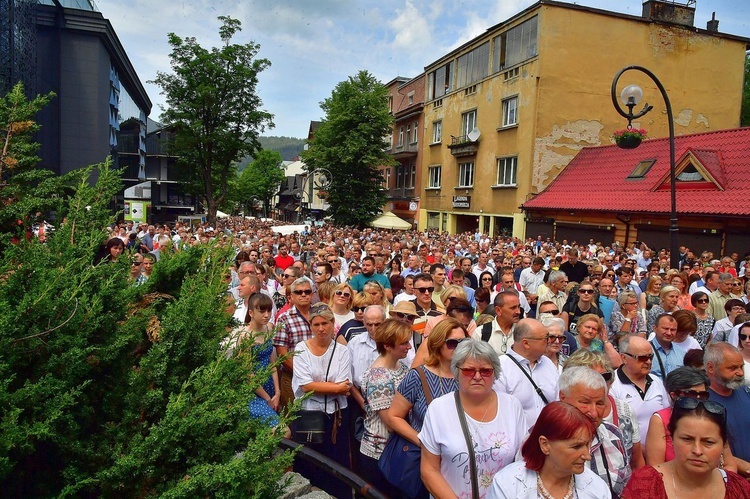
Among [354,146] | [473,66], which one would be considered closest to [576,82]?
[473,66]

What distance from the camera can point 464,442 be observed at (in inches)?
121

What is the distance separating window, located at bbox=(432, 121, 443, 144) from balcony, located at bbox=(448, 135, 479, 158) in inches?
105

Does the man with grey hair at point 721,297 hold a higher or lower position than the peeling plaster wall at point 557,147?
lower

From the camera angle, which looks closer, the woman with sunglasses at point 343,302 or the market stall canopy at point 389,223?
the woman with sunglasses at point 343,302

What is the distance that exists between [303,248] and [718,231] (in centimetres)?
1453

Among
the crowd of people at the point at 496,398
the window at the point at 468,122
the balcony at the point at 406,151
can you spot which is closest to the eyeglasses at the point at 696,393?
the crowd of people at the point at 496,398

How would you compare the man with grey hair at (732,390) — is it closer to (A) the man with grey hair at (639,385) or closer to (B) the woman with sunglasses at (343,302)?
(A) the man with grey hair at (639,385)

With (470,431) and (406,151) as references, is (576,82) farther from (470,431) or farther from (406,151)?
(470,431)

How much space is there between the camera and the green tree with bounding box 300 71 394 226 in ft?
129

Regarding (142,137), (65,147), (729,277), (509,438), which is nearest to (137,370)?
(509,438)

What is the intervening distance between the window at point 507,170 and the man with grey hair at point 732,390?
28236 mm

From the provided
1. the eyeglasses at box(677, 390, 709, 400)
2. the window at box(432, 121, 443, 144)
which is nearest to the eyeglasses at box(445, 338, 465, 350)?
the eyeglasses at box(677, 390, 709, 400)

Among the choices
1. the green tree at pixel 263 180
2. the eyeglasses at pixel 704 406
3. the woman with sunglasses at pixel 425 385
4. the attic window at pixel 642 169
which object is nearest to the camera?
the eyeglasses at pixel 704 406

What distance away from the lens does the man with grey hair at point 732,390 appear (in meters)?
3.93
